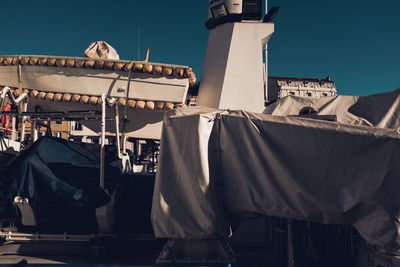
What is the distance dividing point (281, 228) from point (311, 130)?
61.5 inches

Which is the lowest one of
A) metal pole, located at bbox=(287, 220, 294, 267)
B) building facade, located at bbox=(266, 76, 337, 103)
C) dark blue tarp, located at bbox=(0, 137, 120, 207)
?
metal pole, located at bbox=(287, 220, 294, 267)

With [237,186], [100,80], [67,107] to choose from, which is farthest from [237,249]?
[67,107]

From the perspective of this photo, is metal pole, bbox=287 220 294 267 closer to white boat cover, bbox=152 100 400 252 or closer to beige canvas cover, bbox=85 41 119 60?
white boat cover, bbox=152 100 400 252

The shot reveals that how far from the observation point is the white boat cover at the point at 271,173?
3.15m

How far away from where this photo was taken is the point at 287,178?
11.3 feet

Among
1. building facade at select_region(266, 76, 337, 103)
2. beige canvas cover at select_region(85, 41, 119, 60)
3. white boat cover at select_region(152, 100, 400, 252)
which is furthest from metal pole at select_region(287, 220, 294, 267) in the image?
building facade at select_region(266, 76, 337, 103)

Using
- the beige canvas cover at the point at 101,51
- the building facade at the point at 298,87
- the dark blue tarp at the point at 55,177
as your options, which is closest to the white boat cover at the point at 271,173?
the dark blue tarp at the point at 55,177

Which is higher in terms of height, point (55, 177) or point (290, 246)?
point (55, 177)

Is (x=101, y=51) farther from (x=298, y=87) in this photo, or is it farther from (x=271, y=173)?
(x=298, y=87)

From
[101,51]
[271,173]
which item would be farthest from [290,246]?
[101,51]

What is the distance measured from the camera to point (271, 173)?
3.53 metres

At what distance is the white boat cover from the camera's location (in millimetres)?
3152

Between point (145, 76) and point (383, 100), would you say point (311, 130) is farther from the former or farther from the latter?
point (145, 76)

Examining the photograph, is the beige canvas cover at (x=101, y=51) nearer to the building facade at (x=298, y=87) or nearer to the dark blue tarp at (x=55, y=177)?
the dark blue tarp at (x=55, y=177)
